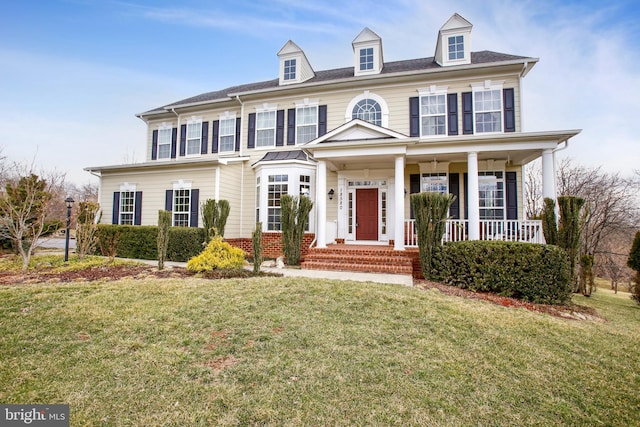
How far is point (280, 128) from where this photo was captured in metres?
13.2

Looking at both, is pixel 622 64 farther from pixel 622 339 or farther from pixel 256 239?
pixel 256 239

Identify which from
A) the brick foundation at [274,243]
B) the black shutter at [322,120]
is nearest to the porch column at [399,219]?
the brick foundation at [274,243]

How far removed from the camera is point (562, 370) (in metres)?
3.47

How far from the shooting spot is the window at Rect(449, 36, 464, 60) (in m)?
11.5

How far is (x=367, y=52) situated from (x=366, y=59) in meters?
0.30

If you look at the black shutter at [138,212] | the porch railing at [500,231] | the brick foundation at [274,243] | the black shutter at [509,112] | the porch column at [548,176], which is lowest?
the brick foundation at [274,243]

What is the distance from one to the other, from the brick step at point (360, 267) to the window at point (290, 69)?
896 centimetres

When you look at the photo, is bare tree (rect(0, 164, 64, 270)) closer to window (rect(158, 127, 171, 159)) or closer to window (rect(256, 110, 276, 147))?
window (rect(158, 127, 171, 159))

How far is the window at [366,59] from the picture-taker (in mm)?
12500

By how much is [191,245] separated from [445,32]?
12629 mm

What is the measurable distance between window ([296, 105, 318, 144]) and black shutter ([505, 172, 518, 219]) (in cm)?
762

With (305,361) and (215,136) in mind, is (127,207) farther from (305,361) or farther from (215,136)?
(305,361)

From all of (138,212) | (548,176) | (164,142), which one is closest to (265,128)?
(164,142)

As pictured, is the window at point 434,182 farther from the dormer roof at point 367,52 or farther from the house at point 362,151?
the dormer roof at point 367,52
